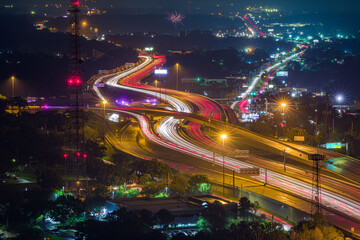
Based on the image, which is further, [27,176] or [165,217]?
[27,176]

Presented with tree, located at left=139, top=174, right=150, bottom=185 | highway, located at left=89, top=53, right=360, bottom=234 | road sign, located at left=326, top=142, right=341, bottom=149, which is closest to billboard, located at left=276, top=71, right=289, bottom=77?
highway, located at left=89, top=53, right=360, bottom=234

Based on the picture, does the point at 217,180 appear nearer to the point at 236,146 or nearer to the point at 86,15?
the point at 236,146

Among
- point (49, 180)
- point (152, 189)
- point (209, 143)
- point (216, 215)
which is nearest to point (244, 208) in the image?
point (216, 215)

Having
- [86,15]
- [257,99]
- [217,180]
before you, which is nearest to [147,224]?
[217,180]

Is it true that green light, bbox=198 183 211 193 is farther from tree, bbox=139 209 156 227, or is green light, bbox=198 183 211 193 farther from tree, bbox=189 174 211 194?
tree, bbox=139 209 156 227

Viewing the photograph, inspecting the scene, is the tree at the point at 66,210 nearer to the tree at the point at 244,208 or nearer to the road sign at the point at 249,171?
the tree at the point at 244,208

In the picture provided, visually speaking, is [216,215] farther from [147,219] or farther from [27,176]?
[27,176]
